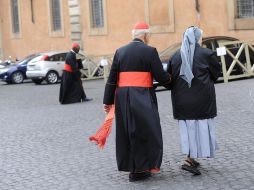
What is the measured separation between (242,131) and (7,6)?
3304 cm

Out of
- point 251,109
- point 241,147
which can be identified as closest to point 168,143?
point 241,147

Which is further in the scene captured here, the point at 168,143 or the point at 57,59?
the point at 57,59

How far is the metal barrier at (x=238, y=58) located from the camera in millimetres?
18594

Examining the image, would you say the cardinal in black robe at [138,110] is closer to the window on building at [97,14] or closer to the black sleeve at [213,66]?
the black sleeve at [213,66]

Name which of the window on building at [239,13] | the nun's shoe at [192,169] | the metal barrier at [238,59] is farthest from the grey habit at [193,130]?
the window on building at [239,13]

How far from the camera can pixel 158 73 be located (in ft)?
22.3

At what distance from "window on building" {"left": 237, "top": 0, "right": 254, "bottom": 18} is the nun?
1578cm

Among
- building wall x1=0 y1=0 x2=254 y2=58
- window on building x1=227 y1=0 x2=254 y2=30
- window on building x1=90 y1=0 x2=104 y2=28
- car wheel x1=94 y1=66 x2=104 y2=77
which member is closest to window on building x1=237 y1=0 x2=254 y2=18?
window on building x1=227 y1=0 x2=254 y2=30

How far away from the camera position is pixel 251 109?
1214 cm

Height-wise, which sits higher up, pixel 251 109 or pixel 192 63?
pixel 192 63

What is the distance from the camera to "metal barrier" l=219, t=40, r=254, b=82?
61.0 feet

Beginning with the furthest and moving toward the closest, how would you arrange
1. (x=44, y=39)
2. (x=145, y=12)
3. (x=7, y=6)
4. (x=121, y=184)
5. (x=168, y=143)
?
(x=7, y=6) → (x=44, y=39) → (x=145, y=12) → (x=168, y=143) → (x=121, y=184)

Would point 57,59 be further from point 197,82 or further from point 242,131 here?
point 197,82

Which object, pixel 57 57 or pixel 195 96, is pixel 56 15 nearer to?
pixel 57 57
